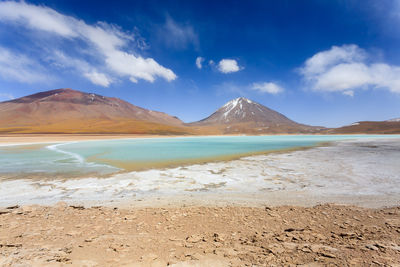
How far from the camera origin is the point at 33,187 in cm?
682

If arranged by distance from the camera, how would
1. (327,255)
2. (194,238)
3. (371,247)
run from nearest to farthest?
(327,255) → (371,247) → (194,238)

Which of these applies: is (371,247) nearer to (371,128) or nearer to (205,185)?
(205,185)

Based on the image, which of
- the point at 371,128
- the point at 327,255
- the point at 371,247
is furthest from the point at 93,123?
the point at 371,128

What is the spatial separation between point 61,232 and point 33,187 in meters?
4.62

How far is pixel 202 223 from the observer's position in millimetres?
3932

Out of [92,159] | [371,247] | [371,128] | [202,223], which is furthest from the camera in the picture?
[371,128]

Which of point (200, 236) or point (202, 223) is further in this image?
point (202, 223)

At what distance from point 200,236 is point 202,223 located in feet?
1.72

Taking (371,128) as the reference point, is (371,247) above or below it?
below

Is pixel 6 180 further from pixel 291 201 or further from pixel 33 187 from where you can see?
pixel 291 201

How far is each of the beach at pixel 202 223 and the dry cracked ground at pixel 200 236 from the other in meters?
0.02

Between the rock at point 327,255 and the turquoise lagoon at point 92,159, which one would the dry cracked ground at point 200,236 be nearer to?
the rock at point 327,255

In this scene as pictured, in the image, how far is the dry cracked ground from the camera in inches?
107

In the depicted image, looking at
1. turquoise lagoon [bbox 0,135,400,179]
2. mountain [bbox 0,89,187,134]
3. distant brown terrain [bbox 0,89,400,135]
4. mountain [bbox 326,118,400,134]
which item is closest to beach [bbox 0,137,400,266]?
turquoise lagoon [bbox 0,135,400,179]
